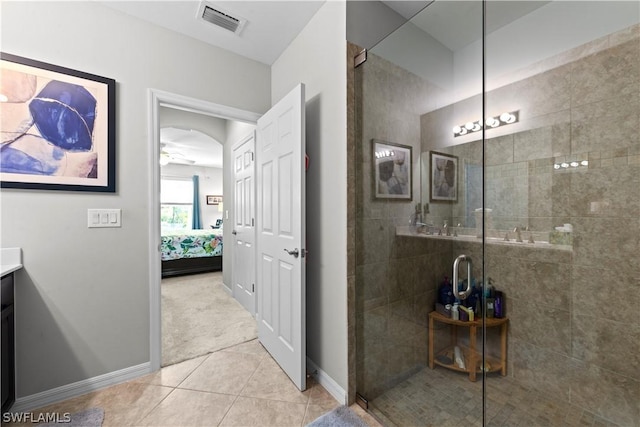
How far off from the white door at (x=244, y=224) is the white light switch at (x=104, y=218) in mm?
1224

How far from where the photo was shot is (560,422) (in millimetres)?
1548

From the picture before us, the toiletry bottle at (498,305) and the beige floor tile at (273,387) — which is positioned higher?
the toiletry bottle at (498,305)

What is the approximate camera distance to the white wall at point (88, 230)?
1644 millimetres

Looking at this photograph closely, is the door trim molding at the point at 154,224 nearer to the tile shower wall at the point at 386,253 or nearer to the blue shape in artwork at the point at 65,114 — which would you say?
the blue shape in artwork at the point at 65,114

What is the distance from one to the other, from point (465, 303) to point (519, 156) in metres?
1.07

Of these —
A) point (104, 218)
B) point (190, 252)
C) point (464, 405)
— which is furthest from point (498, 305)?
point (190, 252)

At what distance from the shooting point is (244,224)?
10.5 feet

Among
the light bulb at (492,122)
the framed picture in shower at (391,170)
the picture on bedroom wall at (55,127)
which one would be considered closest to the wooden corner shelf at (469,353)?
the framed picture in shower at (391,170)

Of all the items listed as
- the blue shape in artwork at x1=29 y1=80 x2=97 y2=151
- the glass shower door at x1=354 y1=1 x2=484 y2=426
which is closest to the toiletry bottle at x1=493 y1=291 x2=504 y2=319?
the glass shower door at x1=354 y1=1 x2=484 y2=426

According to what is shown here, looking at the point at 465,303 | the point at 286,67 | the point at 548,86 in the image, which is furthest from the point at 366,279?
the point at 286,67

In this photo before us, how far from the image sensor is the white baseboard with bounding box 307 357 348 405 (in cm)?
171

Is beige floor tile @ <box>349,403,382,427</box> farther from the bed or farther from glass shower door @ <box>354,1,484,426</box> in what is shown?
the bed

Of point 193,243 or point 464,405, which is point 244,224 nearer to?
point 193,243

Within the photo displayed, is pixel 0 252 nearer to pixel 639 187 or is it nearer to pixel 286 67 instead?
pixel 286 67
